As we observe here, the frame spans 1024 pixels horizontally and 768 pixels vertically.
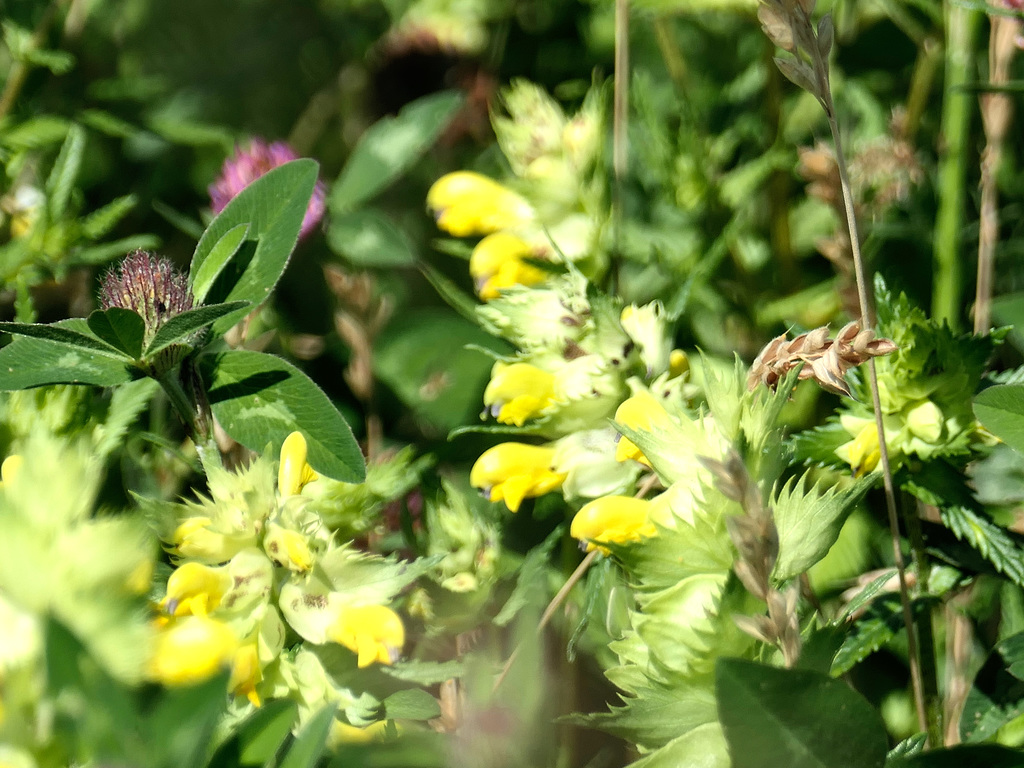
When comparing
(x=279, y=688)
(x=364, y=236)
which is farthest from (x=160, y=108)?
(x=279, y=688)

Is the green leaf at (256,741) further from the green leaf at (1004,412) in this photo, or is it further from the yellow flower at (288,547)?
the green leaf at (1004,412)

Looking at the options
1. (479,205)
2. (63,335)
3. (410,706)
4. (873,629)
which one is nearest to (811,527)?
(873,629)

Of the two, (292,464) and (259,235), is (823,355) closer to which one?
(292,464)

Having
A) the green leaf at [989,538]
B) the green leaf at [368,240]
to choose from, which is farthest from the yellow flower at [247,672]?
the green leaf at [368,240]

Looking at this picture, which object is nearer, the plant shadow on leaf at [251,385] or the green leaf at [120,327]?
the green leaf at [120,327]

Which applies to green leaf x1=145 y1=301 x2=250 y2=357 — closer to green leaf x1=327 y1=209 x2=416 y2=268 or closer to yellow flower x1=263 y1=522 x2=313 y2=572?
yellow flower x1=263 y1=522 x2=313 y2=572

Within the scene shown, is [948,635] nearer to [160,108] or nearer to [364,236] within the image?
[364,236]
